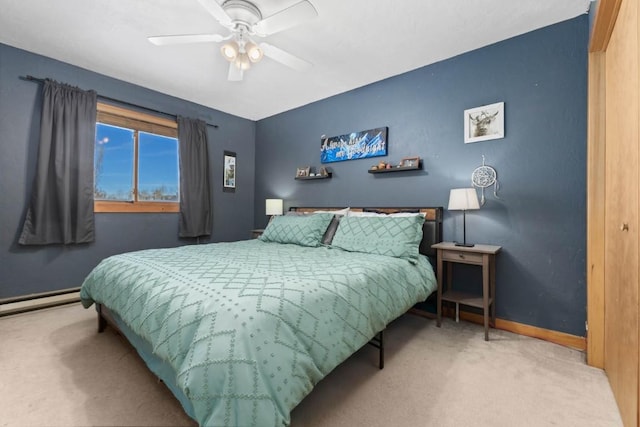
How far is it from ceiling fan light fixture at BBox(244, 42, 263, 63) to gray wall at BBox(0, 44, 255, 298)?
2.16 m

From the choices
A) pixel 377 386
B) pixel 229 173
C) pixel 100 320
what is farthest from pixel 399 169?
pixel 100 320

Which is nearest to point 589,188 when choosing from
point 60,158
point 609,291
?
point 609,291

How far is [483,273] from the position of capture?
225 centimetres

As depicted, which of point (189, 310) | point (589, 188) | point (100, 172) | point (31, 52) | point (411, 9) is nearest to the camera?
point (189, 310)

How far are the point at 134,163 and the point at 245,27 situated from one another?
2.51m

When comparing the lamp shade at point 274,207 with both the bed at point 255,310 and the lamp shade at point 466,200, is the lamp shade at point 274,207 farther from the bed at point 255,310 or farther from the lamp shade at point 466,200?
the lamp shade at point 466,200

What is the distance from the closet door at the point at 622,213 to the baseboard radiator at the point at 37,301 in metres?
4.33

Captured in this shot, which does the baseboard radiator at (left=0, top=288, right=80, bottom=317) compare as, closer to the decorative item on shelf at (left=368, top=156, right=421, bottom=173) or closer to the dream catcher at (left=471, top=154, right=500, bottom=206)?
the decorative item on shelf at (left=368, top=156, right=421, bottom=173)

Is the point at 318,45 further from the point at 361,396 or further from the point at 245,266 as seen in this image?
the point at 361,396

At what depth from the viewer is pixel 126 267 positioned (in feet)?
6.18

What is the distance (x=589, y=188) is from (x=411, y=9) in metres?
1.81

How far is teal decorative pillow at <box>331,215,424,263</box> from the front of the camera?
235 cm

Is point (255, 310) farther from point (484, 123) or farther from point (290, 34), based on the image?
point (484, 123)

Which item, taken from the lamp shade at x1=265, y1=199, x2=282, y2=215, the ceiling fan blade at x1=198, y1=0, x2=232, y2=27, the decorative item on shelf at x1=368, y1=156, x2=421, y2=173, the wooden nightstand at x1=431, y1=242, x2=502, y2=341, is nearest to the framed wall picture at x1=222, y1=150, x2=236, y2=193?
the lamp shade at x1=265, y1=199, x2=282, y2=215
